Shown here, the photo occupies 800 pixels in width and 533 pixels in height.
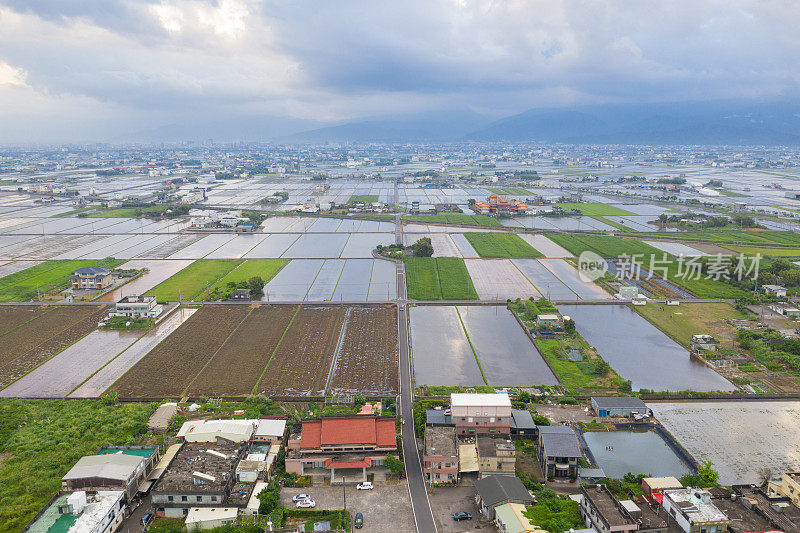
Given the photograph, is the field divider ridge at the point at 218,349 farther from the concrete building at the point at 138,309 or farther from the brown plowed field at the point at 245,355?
the concrete building at the point at 138,309

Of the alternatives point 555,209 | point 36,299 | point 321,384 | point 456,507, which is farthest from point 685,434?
point 555,209

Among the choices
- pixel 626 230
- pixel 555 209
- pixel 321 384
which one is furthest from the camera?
pixel 555 209

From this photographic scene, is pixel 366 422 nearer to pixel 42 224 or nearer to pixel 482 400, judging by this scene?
pixel 482 400

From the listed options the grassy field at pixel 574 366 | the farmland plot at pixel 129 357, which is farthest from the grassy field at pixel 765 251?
the farmland plot at pixel 129 357

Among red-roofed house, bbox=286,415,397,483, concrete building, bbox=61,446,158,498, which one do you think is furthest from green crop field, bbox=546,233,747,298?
concrete building, bbox=61,446,158,498

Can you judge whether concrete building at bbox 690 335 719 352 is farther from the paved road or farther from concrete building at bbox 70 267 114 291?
concrete building at bbox 70 267 114 291

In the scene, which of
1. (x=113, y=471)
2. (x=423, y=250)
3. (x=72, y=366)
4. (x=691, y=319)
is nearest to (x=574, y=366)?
(x=691, y=319)
